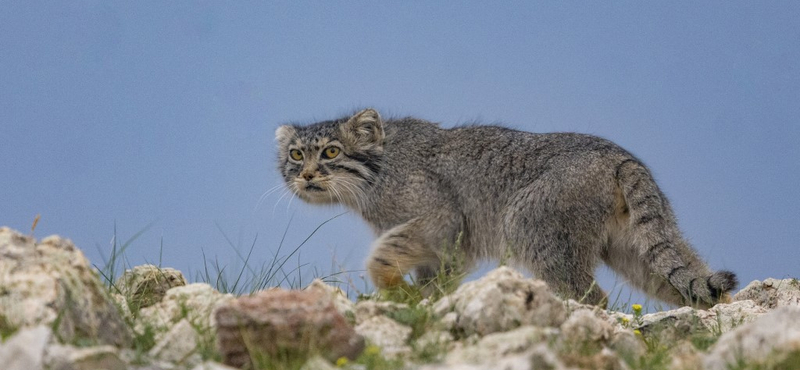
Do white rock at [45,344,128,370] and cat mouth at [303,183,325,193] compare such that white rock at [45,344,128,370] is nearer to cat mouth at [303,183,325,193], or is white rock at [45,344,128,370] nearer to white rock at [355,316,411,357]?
white rock at [355,316,411,357]

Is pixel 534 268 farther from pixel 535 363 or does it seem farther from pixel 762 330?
pixel 535 363

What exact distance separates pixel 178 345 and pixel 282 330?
0.74 meters

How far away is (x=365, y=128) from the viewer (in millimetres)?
8984

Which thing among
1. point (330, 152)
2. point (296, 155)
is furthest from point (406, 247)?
point (296, 155)

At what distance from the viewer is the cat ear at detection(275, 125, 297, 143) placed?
9.27m

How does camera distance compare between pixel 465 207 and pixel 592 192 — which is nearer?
pixel 592 192

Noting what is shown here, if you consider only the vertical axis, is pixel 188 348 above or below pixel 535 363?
below

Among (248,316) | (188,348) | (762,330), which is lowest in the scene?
(188,348)

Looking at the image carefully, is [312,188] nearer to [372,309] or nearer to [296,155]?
[296,155]

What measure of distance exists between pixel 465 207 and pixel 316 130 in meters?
1.74

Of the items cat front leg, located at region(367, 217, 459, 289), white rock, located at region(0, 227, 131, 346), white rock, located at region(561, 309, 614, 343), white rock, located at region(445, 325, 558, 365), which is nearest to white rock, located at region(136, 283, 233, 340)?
white rock, located at region(0, 227, 131, 346)

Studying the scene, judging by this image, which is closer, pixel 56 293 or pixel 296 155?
pixel 56 293

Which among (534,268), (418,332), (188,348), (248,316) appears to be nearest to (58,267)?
(188,348)

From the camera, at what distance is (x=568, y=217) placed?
771 centimetres
